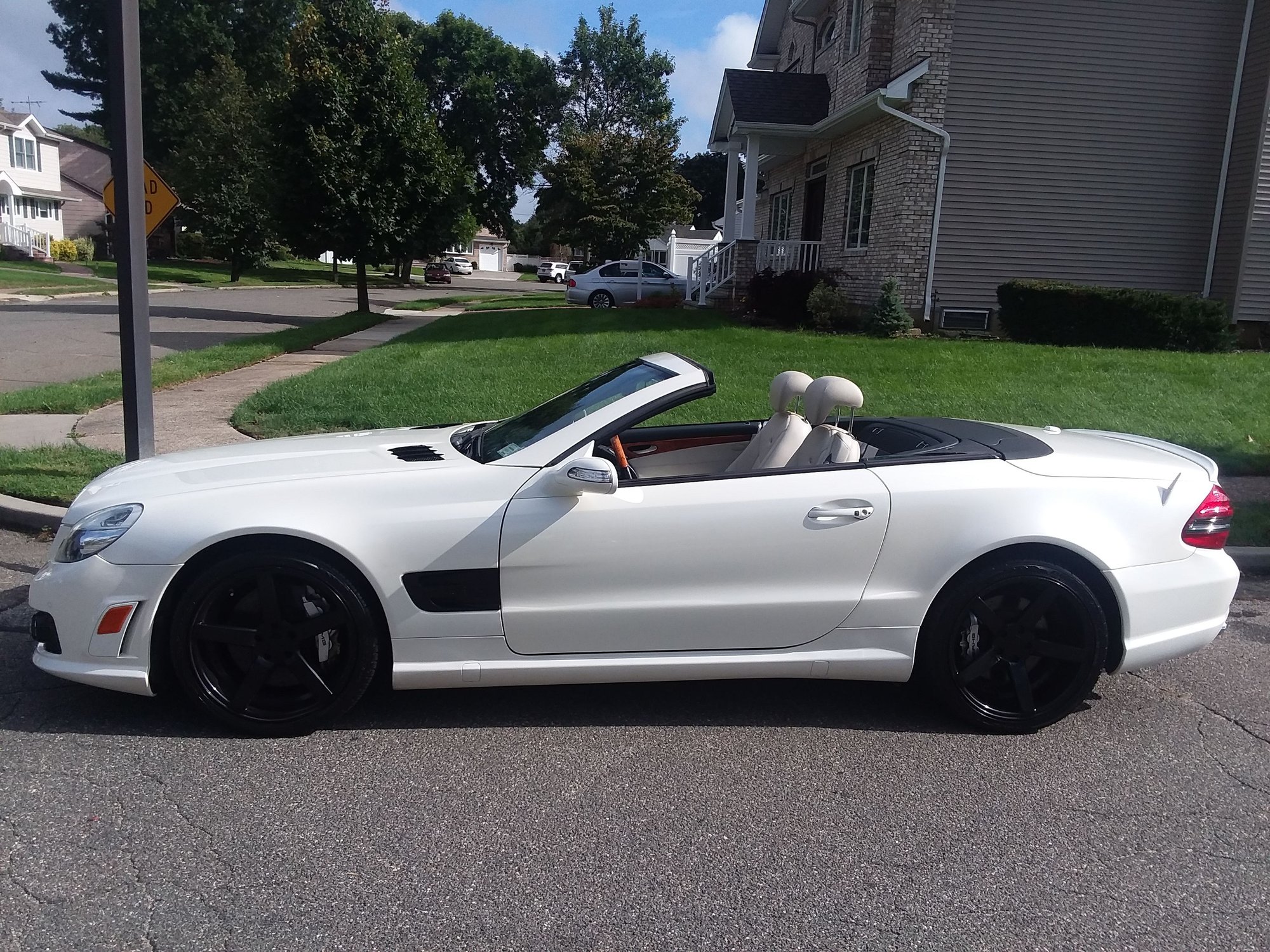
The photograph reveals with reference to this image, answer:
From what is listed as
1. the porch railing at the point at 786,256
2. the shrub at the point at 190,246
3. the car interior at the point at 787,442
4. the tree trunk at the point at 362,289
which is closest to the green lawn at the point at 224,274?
the shrub at the point at 190,246

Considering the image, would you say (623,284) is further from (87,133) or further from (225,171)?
(87,133)

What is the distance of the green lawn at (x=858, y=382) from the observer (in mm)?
9641

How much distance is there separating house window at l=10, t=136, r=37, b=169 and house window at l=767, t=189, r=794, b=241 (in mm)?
44757

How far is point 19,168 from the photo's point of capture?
52.8 metres

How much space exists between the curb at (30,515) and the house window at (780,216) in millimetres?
19139

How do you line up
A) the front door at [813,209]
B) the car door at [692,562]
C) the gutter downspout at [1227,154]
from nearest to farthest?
the car door at [692,562] → the gutter downspout at [1227,154] → the front door at [813,209]

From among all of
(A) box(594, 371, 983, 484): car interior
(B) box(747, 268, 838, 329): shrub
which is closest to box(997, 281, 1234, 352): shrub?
(B) box(747, 268, 838, 329): shrub

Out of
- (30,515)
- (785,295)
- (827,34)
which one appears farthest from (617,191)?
(30,515)

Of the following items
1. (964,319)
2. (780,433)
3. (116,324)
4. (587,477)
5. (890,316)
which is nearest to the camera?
(587,477)

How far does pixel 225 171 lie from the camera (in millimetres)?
45406

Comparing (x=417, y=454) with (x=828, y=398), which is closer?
(x=417, y=454)

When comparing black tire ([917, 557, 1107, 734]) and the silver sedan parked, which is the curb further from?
the silver sedan parked

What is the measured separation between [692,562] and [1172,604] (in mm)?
1940

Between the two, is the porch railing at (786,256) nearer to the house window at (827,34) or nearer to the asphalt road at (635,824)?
the house window at (827,34)
